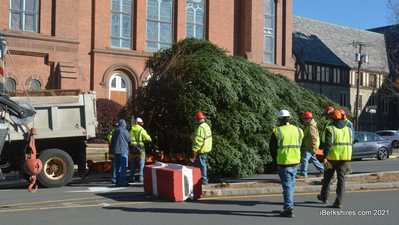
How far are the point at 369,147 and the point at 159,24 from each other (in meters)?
14.5

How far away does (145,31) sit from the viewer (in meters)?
35.2

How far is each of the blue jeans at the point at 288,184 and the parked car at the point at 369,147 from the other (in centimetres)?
1757

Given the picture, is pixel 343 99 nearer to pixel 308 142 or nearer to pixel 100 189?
pixel 308 142

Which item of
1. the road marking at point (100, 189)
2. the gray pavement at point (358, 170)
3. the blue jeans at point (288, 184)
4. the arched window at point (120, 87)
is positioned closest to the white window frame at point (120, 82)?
the arched window at point (120, 87)

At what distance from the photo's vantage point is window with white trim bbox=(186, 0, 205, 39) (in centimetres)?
3709

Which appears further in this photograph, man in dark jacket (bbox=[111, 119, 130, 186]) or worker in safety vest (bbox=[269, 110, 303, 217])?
man in dark jacket (bbox=[111, 119, 130, 186])

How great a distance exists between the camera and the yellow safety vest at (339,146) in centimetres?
1100

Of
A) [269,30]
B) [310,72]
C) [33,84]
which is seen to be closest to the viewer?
[33,84]

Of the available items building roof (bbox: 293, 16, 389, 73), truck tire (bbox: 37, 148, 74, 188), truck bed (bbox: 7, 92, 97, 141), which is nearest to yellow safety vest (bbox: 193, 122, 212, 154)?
truck bed (bbox: 7, 92, 97, 141)

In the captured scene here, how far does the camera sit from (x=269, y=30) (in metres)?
40.4

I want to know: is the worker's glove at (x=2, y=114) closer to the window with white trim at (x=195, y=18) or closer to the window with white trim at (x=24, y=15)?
the window with white trim at (x=24, y=15)

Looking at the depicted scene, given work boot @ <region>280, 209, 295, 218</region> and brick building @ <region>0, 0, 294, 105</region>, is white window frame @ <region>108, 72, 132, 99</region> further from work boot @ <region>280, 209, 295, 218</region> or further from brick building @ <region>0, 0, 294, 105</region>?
work boot @ <region>280, 209, 295, 218</region>

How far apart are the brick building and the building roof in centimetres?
2611

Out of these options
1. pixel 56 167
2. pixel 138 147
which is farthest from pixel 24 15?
pixel 138 147
